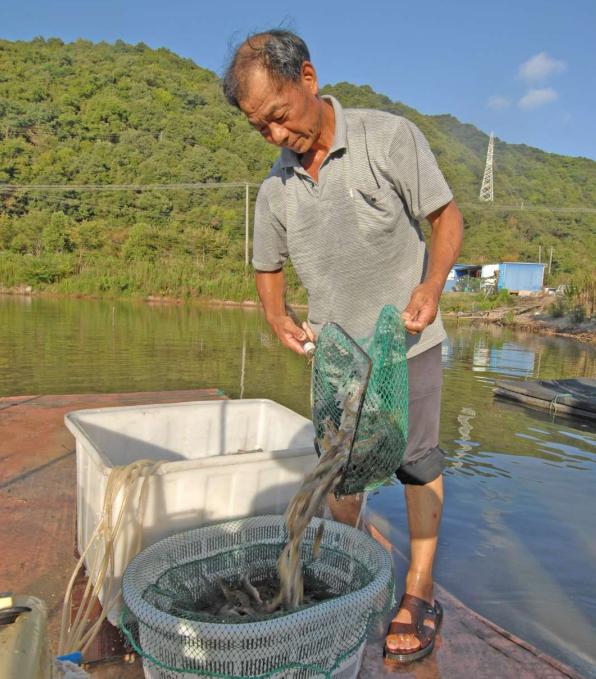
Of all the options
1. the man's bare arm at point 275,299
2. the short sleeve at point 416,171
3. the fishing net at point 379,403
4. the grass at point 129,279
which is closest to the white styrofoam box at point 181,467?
the fishing net at point 379,403

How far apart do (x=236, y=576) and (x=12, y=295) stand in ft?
117

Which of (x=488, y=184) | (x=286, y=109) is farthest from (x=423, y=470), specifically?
(x=488, y=184)

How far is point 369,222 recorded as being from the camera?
202 centimetres

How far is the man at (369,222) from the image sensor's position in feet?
6.32

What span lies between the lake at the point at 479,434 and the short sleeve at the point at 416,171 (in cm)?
224

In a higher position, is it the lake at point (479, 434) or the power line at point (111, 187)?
the power line at point (111, 187)

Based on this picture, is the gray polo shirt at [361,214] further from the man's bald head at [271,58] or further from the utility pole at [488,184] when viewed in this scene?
the utility pole at [488,184]

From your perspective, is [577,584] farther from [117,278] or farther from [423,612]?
[117,278]

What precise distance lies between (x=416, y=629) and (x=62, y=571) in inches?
57.3

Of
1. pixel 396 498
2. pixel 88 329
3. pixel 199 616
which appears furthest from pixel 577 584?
pixel 88 329

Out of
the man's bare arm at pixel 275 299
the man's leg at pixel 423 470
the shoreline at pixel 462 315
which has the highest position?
the man's bare arm at pixel 275 299

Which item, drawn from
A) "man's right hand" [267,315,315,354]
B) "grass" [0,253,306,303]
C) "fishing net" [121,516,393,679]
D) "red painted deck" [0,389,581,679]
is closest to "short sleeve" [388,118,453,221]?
"man's right hand" [267,315,315,354]

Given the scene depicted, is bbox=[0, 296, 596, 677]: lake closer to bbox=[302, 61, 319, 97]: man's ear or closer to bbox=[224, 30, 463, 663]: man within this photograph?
bbox=[224, 30, 463, 663]: man

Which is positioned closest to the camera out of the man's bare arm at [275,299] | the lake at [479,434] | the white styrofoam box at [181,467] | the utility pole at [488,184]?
the white styrofoam box at [181,467]
